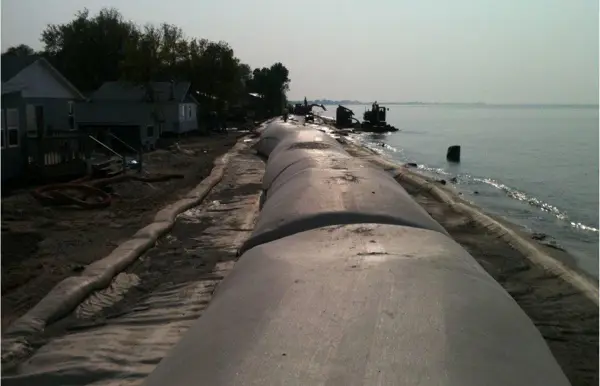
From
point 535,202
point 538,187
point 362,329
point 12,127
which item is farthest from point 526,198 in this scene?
point 362,329

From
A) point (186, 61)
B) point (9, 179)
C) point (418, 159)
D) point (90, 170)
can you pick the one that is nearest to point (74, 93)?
point (90, 170)

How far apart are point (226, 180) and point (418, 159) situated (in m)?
19.6

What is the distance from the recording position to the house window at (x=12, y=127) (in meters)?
11.0

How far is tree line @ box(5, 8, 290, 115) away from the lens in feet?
112

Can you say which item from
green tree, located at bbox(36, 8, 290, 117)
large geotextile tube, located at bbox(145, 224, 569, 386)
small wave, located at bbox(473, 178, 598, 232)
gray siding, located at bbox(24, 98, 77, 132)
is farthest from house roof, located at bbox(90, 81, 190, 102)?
large geotextile tube, located at bbox(145, 224, 569, 386)

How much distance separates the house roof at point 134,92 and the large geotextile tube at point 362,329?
2750 cm

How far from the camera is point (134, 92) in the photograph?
102 ft

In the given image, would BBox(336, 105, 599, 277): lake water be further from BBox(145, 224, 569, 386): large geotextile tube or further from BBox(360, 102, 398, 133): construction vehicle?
BBox(360, 102, 398, 133): construction vehicle

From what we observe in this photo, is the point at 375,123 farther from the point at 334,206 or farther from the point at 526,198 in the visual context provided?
the point at 334,206

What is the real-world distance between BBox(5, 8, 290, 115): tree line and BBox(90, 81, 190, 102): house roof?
702mm

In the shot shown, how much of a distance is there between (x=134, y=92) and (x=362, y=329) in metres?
31.1

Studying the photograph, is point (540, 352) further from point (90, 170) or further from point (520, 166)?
point (520, 166)

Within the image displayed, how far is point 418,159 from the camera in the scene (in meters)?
31.1

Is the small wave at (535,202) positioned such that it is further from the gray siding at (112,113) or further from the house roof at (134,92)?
→ the house roof at (134,92)
